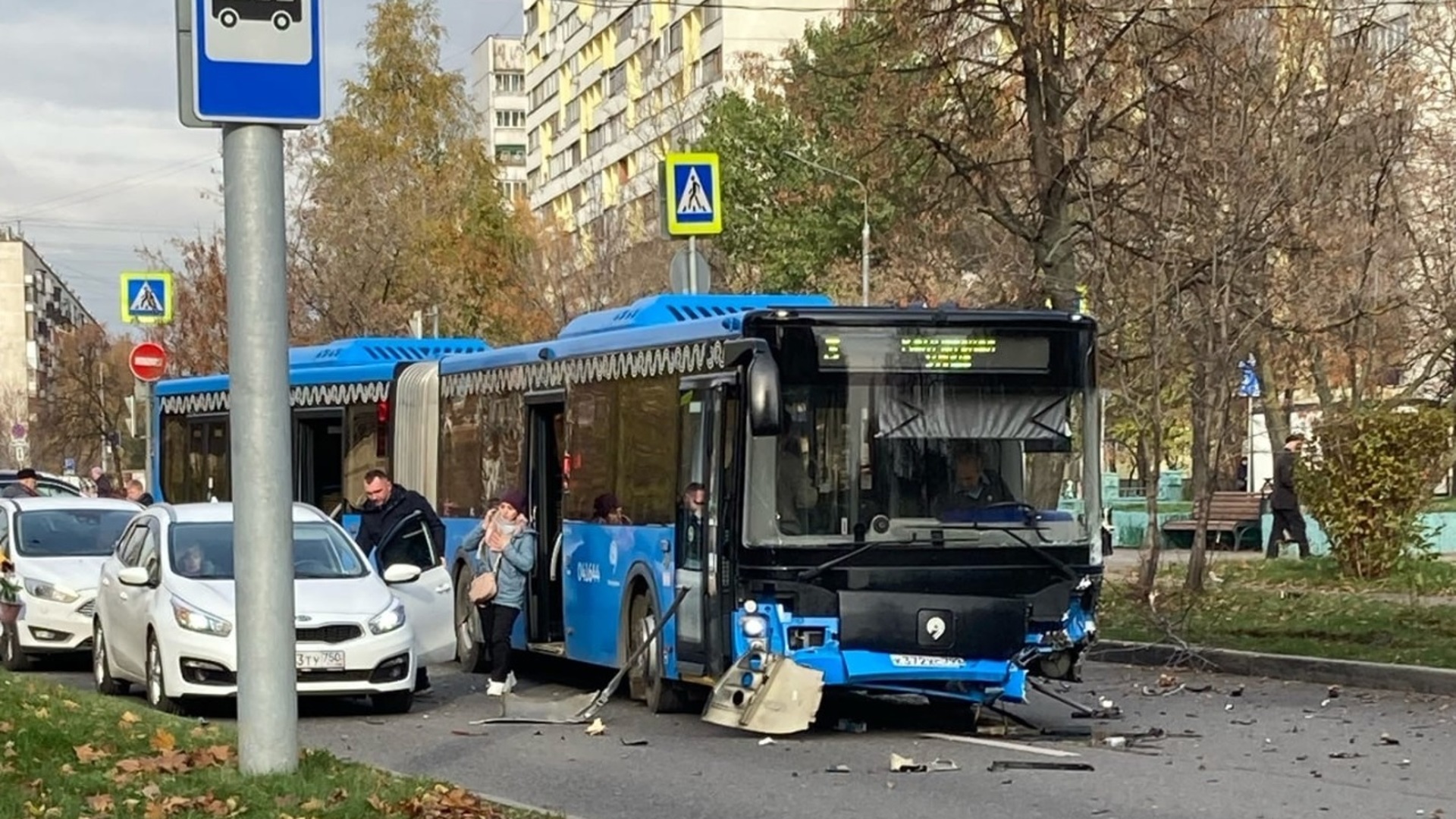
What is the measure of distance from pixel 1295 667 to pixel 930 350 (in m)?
4.97

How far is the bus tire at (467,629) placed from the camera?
2136 centimetres

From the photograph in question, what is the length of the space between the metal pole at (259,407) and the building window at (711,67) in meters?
68.9

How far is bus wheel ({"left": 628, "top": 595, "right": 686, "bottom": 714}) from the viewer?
55.0ft

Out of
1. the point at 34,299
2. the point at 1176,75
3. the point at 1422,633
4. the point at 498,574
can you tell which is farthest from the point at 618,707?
the point at 34,299

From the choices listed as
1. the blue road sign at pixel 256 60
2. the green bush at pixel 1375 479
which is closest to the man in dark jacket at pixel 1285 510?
the green bush at pixel 1375 479

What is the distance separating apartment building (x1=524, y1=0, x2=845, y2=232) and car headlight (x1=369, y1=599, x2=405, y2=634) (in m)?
38.2

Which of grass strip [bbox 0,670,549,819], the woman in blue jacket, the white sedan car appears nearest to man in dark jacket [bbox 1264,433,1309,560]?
the woman in blue jacket

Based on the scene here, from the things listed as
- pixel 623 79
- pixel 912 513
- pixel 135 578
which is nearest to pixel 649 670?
pixel 912 513

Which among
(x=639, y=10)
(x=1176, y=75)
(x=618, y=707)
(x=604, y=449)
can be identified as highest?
(x=639, y=10)

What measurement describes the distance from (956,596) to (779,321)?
6.66 feet

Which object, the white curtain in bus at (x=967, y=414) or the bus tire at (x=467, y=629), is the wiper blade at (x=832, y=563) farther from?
the bus tire at (x=467, y=629)

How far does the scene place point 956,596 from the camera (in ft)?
48.3

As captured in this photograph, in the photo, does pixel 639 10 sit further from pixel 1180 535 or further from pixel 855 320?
pixel 855 320

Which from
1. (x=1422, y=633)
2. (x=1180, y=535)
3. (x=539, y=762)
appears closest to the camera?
(x=539, y=762)
